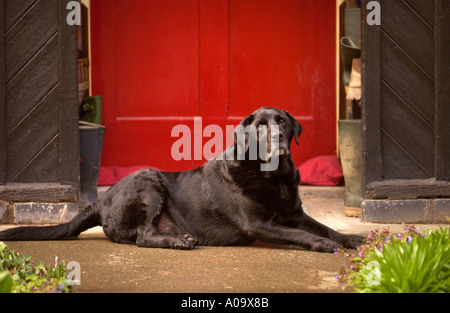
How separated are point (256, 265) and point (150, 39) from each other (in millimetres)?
3967

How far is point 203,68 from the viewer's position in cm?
739

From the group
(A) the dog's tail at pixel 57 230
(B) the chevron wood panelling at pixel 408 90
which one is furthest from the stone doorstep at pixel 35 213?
(B) the chevron wood panelling at pixel 408 90

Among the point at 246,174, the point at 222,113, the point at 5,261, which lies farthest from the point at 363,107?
the point at 5,261

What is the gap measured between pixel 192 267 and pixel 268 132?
114 centimetres

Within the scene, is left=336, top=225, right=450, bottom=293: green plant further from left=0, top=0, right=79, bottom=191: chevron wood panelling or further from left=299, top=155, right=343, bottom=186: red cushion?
left=299, top=155, right=343, bottom=186: red cushion

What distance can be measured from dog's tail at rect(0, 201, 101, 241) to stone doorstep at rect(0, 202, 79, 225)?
0.83 metres

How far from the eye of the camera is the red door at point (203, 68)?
7348mm

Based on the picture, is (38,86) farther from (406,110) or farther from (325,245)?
(406,110)

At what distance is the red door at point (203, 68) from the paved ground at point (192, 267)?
2.30 metres

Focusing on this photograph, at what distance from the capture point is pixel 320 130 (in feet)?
24.4

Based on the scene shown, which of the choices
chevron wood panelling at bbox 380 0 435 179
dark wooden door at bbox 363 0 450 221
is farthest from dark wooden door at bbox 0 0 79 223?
chevron wood panelling at bbox 380 0 435 179

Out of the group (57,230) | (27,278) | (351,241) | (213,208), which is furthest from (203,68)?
(27,278)

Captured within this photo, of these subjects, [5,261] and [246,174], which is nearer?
[5,261]

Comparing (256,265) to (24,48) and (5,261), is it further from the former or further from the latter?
(24,48)
